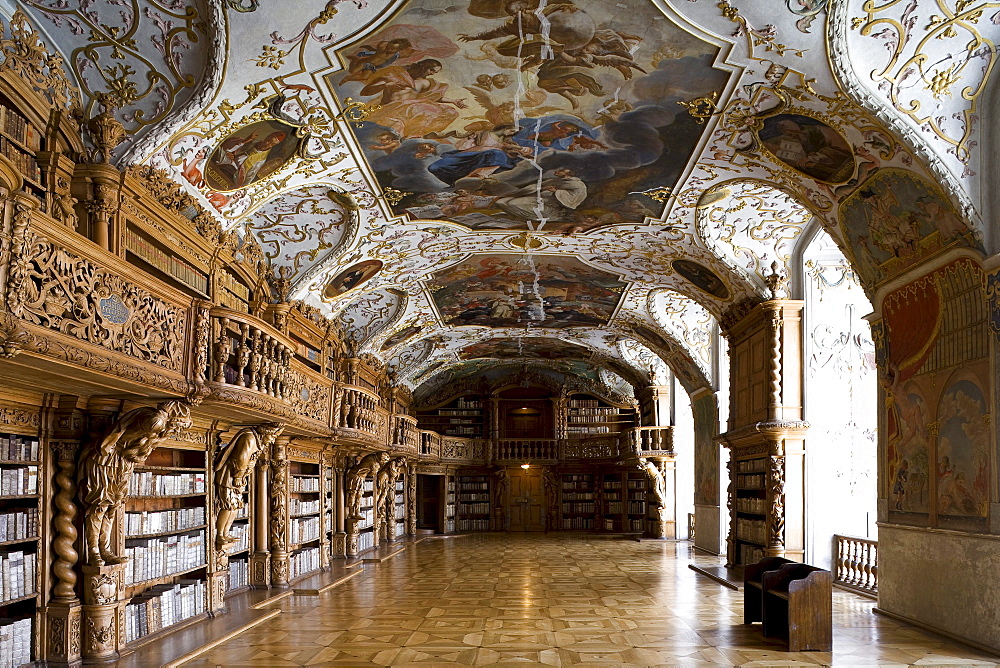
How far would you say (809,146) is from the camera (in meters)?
9.49

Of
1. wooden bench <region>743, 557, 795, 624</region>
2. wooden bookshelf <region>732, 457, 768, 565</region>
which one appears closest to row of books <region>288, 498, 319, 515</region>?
wooden bookshelf <region>732, 457, 768, 565</region>

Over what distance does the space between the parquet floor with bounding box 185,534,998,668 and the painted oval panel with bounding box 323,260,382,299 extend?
4.88 m

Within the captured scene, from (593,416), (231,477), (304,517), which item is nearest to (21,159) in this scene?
(231,477)

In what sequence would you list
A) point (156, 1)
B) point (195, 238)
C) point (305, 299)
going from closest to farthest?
point (156, 1) < point (195, 238) < point (305, 299)

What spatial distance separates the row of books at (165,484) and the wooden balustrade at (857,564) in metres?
8.62

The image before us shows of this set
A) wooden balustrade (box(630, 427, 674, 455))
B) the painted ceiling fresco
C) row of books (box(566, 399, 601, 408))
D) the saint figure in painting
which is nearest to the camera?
the painted ceiling fresco

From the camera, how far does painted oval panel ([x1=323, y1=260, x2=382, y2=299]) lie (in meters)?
15.0

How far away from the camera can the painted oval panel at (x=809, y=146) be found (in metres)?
9.05

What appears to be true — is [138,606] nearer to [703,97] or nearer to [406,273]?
[703,97]

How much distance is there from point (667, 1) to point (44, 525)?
265 inches

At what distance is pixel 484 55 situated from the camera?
Result: 8.19 meters

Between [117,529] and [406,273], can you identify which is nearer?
[117,529]

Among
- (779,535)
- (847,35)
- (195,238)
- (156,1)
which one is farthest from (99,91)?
(779,535)

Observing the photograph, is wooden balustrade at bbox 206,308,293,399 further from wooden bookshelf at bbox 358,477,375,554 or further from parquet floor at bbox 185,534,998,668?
wooden bookshelf at bbox 358,477,375,554
